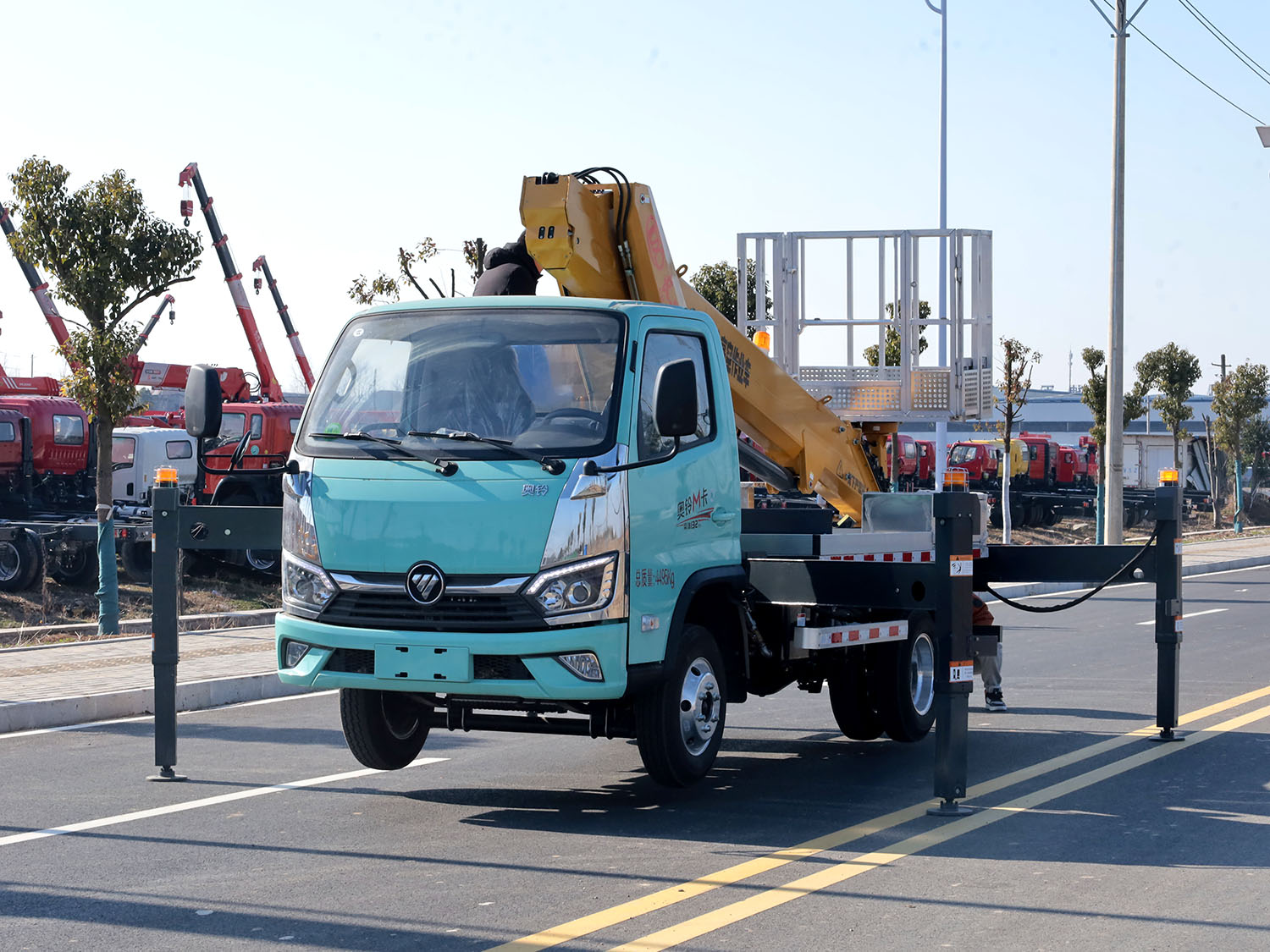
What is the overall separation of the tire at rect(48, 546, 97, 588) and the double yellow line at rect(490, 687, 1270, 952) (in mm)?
17471

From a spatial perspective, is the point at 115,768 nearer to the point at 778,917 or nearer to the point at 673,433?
the point at 673,433

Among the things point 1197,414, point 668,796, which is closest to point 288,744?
point 668,796

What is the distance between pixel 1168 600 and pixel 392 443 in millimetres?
4947

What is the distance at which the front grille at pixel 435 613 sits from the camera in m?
6.70

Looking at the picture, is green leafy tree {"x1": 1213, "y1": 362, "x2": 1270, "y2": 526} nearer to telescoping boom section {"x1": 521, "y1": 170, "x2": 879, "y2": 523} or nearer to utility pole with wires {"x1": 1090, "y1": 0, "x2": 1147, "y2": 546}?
utility pole with wires {"x1": 1090, "y1": 0, "x2": 1147, "y2": 546}

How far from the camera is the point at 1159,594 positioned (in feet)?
30.5

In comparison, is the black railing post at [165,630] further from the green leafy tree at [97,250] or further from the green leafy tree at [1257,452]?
the green leafy tree at [1257,452]

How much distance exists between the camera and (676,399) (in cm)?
696

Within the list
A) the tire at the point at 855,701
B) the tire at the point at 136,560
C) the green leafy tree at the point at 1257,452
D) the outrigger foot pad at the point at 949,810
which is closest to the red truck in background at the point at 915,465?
the green leafy tree at the point at 1257,452

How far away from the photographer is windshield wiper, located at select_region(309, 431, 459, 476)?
6.85 m

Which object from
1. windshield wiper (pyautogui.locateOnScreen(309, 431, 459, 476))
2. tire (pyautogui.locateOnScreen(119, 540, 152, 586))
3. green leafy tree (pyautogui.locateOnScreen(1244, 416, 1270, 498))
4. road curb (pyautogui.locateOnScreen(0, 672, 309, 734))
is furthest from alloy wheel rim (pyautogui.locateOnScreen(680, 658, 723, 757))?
green leafy tree (pyautogui.locateOnScreen(1244, 416, 1270, 498))

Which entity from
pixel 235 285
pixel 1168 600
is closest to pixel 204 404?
pixel 1168 600

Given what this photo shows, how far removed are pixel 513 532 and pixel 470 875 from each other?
1.46 meters

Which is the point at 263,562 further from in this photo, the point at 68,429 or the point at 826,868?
the point at 826,868
